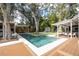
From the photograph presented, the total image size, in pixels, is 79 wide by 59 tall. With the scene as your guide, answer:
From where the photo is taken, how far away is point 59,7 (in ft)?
13.8

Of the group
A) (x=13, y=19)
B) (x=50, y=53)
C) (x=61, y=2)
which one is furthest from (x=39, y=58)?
(x=61, y=2)

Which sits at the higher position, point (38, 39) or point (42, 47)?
point (38, 39)

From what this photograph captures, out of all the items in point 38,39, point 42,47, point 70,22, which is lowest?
point 42,47

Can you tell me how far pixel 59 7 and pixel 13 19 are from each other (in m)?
1.15

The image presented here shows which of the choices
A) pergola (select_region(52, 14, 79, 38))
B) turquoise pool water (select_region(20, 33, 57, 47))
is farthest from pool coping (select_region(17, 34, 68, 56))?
pergola (select_region(52, 14, 79, 38))

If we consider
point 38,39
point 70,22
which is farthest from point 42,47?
point 70,22

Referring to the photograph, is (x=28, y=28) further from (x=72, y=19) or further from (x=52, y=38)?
(x=72, y=19)

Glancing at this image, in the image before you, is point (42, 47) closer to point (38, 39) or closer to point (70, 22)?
point (38, 39)

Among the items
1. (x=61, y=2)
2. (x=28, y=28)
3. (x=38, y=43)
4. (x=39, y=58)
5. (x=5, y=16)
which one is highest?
(x=61, y=2)

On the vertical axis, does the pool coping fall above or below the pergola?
below

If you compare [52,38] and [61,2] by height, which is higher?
[61,2]

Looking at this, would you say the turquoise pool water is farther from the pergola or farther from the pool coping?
the pergola

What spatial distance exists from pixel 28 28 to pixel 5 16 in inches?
24.9

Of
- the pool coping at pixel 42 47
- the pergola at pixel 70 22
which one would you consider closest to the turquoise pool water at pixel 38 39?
the pool coping at pixel 42 47
